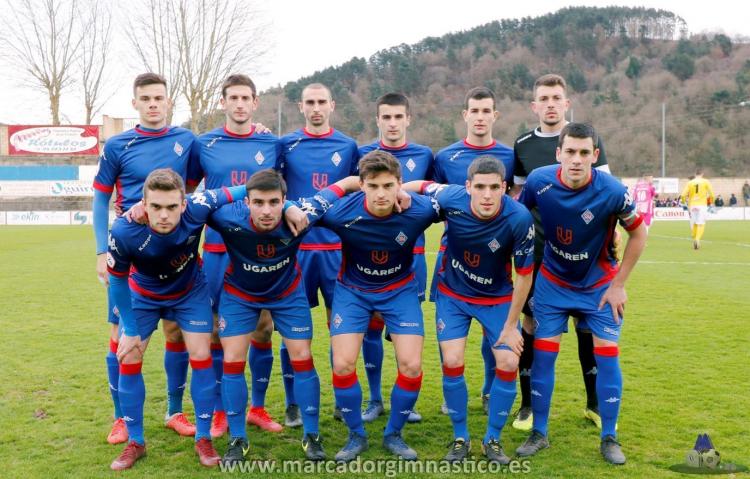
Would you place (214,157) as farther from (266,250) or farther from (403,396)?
(403,396)

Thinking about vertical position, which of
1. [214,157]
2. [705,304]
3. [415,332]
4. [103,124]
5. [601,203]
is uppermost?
[103,124]

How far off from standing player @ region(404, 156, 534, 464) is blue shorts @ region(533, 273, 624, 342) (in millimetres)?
230

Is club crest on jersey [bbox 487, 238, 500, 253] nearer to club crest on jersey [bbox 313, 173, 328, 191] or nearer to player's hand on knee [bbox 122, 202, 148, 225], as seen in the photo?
club crest on jersey [bbox 313, 173, 328, 191]

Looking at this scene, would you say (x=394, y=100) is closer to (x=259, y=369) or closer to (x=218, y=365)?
(x=259, y=369)

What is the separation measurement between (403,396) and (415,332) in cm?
41

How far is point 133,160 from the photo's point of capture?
14.4 ft

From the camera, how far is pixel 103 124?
127ft

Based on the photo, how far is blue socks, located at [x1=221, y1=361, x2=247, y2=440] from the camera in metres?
3.97

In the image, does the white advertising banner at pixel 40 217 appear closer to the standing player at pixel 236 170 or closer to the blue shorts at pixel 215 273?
the standing player at pixel 236 170

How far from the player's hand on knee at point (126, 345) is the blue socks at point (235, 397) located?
57cm

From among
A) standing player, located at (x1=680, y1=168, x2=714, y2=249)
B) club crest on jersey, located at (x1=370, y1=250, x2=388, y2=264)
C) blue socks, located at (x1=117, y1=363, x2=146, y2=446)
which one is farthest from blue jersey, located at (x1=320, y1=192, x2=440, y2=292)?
standing player, located at (x1=680, y1=168, x2=714, y2=249)

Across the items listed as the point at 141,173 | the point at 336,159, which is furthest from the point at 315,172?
the point at 141,173

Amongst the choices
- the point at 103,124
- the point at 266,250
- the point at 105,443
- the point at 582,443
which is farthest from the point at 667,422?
the point at 103,124

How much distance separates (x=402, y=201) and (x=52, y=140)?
Result: 3843 cm
